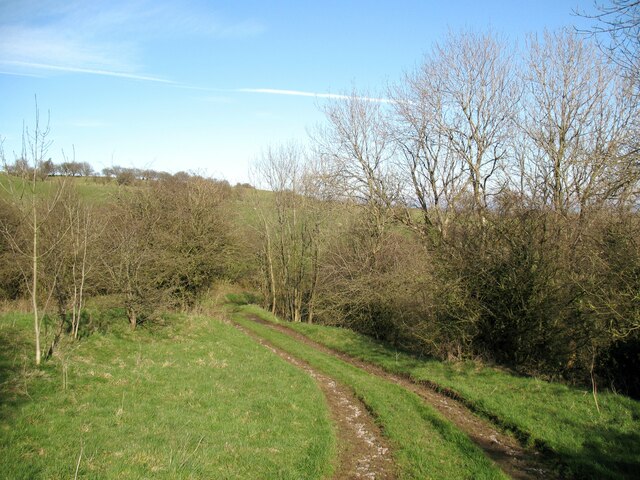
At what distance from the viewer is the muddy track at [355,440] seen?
22.2ft

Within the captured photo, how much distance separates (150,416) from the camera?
7754 millimetres

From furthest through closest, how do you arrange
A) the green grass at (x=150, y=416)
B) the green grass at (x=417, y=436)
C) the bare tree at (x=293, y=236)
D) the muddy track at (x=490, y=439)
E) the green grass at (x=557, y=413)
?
1. the bare tree at (x=293, y=236)
2. the green grass at (x=557, y=413)
3. the muddy track at (x=490, y=439)
4. the green grass at (x=417, y=436)
5. the green grass at (x=150, y=416)

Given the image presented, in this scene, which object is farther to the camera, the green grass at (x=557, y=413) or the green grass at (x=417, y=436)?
the green grass at (x=557, y=413)

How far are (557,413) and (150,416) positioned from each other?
26.8 ft

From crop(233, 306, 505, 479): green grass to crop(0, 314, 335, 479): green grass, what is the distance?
121 cm

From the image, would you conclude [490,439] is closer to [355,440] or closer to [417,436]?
[417,436]

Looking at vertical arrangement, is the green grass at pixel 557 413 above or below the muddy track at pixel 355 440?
above

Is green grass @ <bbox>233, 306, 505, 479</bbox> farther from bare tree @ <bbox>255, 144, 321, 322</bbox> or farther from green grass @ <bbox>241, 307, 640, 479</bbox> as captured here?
bare tree @ <bbox>255, 144, 321, 322</bbox>

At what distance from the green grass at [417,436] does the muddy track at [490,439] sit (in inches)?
10.8

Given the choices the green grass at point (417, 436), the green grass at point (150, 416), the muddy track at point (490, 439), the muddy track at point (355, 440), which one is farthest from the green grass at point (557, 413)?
the green grass at point (150, 416)

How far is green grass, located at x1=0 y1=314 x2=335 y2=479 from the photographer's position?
5.73m

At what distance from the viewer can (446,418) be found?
896 centimetres

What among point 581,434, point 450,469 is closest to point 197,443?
point 450,469

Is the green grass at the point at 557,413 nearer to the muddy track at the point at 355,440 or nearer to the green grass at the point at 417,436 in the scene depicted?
the green grass at the point at 417,436
